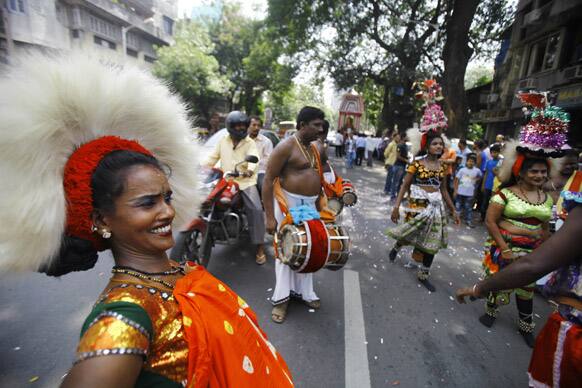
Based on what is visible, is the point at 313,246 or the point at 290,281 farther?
the point at 290,281

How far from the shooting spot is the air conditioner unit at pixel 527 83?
53.8 feet

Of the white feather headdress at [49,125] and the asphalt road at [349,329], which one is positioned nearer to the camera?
the white feather headdress at [49,125]

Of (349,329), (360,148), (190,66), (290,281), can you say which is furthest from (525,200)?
(190,66)

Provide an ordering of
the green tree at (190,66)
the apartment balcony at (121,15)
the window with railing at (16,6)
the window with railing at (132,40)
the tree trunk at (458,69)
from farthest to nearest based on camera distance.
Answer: the window with railing at (132,40)
the green tree at (190,66)
the tree trunk at (458,69)
the apartment balcony at (121,15)
the window with railing at (16,6)

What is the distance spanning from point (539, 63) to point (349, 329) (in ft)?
66.7

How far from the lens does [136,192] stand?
1.29 m

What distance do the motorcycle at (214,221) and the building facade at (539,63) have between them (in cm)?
1326

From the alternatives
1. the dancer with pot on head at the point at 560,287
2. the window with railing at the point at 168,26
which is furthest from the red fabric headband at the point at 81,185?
the window with railing at the point at 168,26

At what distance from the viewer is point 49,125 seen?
46.1 inches

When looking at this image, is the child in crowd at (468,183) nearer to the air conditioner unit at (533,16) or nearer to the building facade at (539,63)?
the building facade at (539,63)

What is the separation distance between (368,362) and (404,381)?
32 centimetres

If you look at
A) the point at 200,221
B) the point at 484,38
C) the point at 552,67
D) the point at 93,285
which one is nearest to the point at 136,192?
the point at 200,221

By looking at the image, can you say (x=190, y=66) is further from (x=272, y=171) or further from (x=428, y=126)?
(x=272, y=171)

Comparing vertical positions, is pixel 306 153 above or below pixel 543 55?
below
